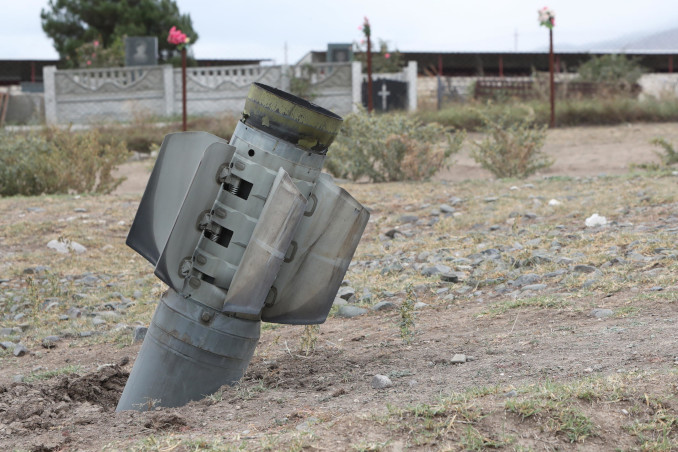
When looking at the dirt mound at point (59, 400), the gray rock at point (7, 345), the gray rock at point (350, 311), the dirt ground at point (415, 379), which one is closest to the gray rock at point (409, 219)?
the dirt ground at point (415, 379)

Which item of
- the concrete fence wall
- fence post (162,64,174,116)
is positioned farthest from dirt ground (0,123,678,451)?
fence post (162,64,174,116)

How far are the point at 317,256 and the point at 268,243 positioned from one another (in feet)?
0.92

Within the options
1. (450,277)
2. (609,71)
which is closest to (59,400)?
(450,277)

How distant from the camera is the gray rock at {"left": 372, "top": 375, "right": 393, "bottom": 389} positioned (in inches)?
112

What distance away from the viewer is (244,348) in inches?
119

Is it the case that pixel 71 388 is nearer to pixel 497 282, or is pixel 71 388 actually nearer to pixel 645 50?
pixel 497 282

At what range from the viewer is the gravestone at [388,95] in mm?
21192

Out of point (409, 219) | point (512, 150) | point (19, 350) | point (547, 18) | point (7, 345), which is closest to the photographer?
point (19, 350)

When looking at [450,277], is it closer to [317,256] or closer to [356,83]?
[317,256]

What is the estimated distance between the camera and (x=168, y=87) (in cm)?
2131

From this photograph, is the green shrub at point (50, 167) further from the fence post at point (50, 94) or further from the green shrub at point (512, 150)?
the fence post at point (50, 94)

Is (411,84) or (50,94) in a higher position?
(411,84)

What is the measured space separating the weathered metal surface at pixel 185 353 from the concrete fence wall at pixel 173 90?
60.3 feet

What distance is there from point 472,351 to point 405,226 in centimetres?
373
